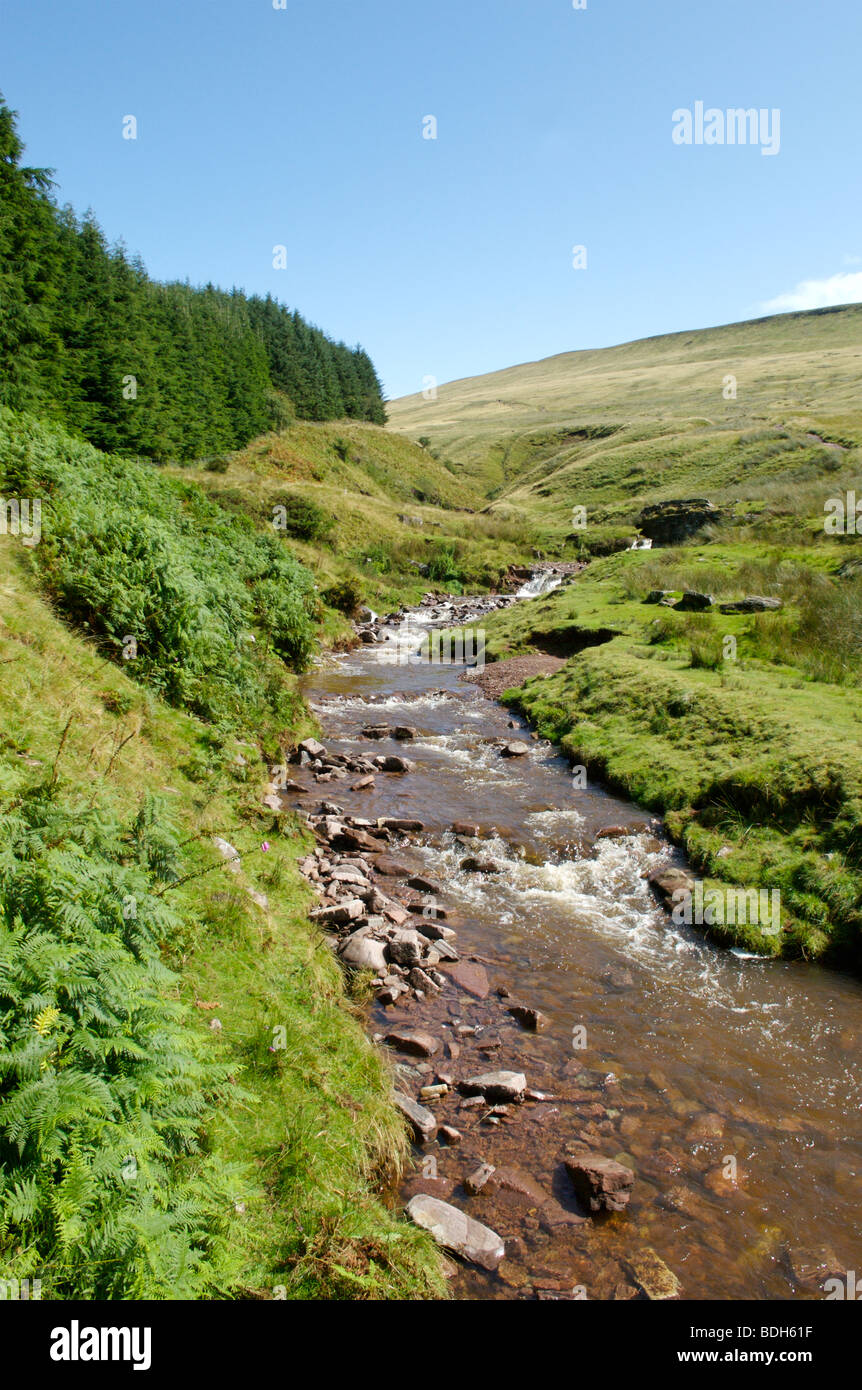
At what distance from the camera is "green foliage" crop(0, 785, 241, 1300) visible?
312 centimetres

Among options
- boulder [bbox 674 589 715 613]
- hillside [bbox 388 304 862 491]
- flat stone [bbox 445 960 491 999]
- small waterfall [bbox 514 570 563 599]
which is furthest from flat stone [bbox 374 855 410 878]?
hillside [bbox 388 304 862 491]

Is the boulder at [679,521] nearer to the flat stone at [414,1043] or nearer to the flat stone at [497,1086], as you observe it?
the flat stone at [414,1043]

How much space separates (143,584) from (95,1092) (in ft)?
31.1

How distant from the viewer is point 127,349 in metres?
45.6

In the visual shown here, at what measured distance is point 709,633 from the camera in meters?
20.5

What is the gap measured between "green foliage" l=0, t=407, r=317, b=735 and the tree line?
17244 millimetres

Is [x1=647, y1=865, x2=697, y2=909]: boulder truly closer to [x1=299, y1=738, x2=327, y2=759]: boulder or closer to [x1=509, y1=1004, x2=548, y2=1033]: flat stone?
[x1=509, y1=1004, x2=548, y2=1033]: flat stone

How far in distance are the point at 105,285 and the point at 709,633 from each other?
48773mm

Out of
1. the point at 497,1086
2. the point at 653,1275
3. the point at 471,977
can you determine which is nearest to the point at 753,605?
the point at 471,977

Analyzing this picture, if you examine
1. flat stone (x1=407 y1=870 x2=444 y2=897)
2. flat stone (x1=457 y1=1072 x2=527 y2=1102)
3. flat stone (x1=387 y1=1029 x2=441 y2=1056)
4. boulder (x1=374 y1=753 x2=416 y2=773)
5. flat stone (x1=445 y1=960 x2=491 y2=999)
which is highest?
boulder (x1=374 y1=753 x2=416 y2=773)

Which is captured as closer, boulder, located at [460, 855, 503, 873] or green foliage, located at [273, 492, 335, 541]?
boulder, located at [460, 855, 503, 873]
